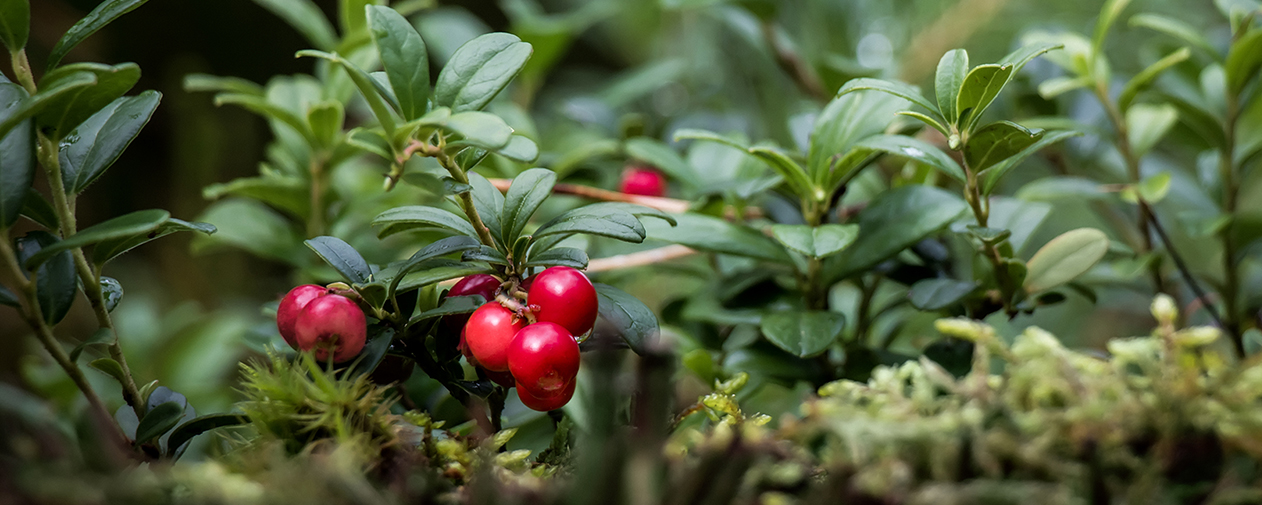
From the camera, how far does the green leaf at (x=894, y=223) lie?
0.63 m

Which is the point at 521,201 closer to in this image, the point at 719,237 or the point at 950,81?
the point at 719,237

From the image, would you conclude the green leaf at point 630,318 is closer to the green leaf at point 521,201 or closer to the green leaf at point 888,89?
the green leaf at point 521,201

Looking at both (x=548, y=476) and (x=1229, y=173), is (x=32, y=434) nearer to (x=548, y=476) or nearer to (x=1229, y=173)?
(x=548, y=476)

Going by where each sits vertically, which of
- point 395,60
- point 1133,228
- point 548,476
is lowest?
point 1133,228

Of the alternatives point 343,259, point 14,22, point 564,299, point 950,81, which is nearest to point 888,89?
point 950,81

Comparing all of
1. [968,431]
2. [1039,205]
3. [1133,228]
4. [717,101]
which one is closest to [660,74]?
[717,101]

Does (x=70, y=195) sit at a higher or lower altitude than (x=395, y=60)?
lower

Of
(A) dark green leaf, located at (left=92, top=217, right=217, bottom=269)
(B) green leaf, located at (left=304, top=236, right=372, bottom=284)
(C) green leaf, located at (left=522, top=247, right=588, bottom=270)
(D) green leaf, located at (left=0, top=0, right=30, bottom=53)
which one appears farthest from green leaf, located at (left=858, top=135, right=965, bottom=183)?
(D) green leaf, located at (left=0, top=0, right=30, bottom=53)

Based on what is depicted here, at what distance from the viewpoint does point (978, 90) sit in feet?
1.75

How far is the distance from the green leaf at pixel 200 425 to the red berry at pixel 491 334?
6.9 inches

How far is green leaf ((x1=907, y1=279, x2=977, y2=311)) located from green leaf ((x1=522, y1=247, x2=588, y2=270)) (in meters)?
0.28

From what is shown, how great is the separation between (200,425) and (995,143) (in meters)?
0.61

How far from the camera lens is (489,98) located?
0.53 meters

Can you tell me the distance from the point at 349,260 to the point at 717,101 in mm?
947
